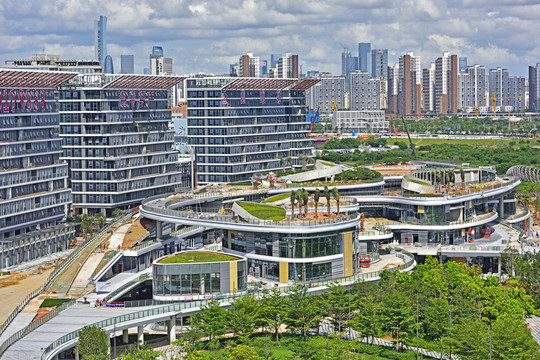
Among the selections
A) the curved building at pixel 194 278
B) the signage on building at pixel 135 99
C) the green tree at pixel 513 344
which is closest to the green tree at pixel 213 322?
the curved building at pixel 194 278

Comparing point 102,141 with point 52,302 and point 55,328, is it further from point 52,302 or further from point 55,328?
point 55,328

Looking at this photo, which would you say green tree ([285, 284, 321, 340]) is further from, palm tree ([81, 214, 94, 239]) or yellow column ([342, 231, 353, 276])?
palm tree ([81, 214, 94, 239])

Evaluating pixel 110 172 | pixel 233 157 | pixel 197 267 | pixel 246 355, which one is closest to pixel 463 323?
pixel 246 355

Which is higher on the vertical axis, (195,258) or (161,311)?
(195,258)

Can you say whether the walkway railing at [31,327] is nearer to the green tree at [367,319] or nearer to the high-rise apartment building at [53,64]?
the green tree at [367,319]

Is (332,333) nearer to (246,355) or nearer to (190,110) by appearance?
(246,355)

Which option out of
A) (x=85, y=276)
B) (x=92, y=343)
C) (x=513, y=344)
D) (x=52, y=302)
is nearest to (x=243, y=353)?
(x=92, y=343)

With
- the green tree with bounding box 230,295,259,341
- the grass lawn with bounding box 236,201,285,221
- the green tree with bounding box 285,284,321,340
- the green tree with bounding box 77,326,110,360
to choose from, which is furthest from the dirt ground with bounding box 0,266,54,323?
the green tree with bounding box 285,284,321,340
